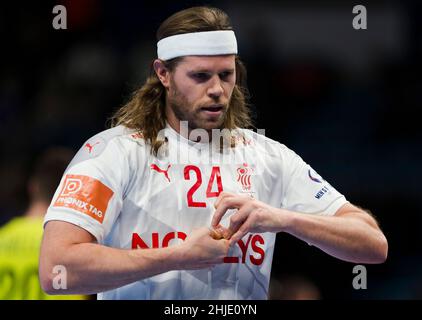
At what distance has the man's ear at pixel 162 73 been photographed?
13.6 feet

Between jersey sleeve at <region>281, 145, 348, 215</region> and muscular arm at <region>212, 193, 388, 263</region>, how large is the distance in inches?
3.1

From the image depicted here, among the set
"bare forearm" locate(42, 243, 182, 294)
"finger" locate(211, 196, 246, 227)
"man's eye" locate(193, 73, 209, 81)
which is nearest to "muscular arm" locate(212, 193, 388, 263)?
"finger" locate(211, 196, 246, 227)

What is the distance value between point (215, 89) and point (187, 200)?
55cm

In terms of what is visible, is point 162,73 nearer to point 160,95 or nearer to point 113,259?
point 160,95

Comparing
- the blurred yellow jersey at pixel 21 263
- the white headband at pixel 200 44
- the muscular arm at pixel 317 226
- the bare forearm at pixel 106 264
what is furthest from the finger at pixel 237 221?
the blurred yellow jersey at pixel 21 263

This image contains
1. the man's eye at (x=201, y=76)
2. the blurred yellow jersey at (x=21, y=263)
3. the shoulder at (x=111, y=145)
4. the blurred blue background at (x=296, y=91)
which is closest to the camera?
the shoulder at (x=111, y=145)

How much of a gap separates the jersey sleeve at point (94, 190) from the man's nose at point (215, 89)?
502mm

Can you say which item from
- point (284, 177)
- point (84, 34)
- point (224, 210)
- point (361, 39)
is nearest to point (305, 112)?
point (361, 39)

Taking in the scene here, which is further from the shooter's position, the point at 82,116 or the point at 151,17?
the point at 151,17

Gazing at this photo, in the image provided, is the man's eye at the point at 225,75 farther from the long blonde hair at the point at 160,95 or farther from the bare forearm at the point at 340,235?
the bare forearm at the point at 340,235

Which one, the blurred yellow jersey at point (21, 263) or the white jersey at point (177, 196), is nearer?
the white jersey at point (177, 196)

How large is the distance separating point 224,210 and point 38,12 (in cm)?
567
